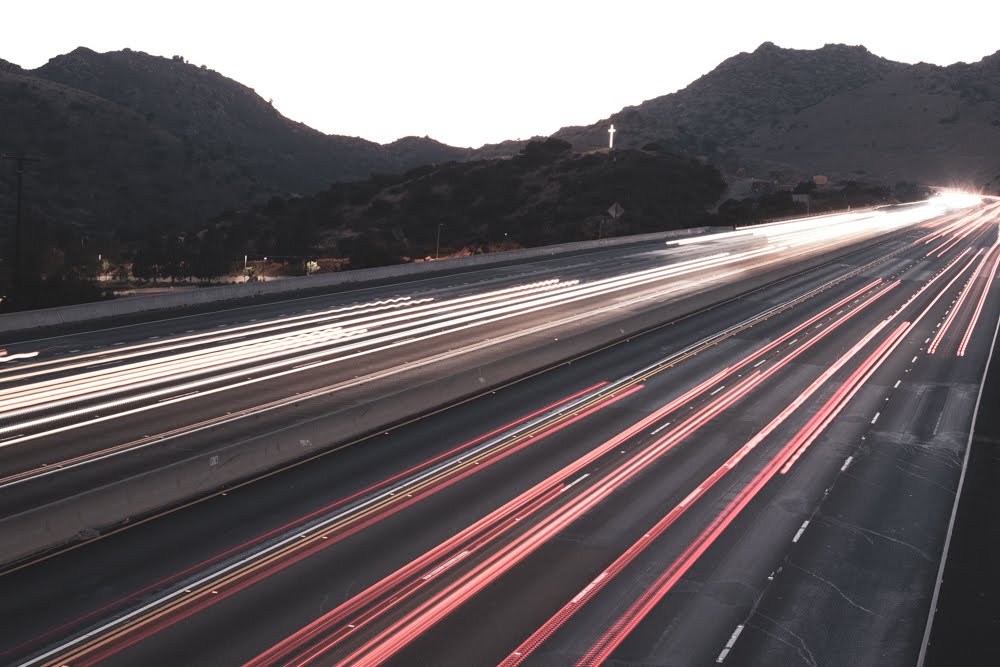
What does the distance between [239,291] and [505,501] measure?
27645 millimetres

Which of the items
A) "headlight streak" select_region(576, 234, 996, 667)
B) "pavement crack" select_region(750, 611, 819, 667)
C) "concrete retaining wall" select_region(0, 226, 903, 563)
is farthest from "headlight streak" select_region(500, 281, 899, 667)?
"concrete retaining wall" select_region(0, 226, 903, 563)

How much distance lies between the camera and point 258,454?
59.1 ft

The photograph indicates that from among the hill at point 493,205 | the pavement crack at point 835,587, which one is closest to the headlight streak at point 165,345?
the pavement crack at point 835,587

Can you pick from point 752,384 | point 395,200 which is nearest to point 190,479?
point 752,384

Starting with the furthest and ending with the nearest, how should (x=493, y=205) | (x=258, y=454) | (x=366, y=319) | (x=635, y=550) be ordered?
(x=493, y=205), (x=366, y=319), (x=258, y=454), (x=635, y=550)

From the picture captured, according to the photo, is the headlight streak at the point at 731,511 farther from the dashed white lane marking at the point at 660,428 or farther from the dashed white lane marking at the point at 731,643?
the dashed white lane marking at the point at 660,428

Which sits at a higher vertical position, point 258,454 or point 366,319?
point 258,454

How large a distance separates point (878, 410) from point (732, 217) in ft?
294

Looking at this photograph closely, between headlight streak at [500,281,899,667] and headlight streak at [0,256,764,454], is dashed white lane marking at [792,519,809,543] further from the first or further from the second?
headlight streak at [0,256,764,454]

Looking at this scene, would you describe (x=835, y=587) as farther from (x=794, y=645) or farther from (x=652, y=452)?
(x=652, y=452)

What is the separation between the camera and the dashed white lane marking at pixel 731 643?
1150 cm

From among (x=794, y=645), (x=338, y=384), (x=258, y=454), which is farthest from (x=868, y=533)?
(x=338, y=384)

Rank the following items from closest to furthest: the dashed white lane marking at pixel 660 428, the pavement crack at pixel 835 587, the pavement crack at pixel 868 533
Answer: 1. the pavement crack at pixel 835 587
2. the pavement crack at pixel 868 533
3. the dashed white lane marking at pixel 660 428

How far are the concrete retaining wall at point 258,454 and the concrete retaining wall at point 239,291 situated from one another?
51.2ft
